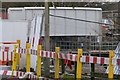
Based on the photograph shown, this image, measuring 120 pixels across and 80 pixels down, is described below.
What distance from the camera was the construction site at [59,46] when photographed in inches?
382

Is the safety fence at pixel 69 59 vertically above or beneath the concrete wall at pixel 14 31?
beneath

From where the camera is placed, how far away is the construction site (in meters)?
9.70

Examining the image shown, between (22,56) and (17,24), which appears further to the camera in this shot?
(17,24)

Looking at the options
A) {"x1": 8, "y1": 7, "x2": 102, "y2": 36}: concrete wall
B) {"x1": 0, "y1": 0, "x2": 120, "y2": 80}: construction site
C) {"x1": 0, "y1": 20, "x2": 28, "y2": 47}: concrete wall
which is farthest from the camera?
{"x1": 8, "y1": 7, "x2": 102, "y2": 36}: concrete wall

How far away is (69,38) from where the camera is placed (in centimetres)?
1823

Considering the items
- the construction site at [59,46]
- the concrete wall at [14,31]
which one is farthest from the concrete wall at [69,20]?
the concrete wall at [14,31]

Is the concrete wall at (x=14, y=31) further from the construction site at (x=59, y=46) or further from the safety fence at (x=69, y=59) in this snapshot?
the safety fence at (x=69, y=59)

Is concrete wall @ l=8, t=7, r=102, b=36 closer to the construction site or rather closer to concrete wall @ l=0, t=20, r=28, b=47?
the construction site

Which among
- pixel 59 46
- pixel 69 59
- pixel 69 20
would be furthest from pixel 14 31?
pixel 69 20

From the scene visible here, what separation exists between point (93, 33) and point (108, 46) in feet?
8.52

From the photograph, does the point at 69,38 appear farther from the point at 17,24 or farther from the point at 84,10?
the point at 17,24

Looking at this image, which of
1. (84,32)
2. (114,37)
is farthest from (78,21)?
(114,37)

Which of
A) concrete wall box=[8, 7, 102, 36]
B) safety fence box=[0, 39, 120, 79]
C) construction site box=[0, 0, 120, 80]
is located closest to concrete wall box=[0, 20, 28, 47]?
construction site box=[0, 0, 120, 80]

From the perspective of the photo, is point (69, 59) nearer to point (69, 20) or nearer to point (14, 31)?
point (14, 31)
